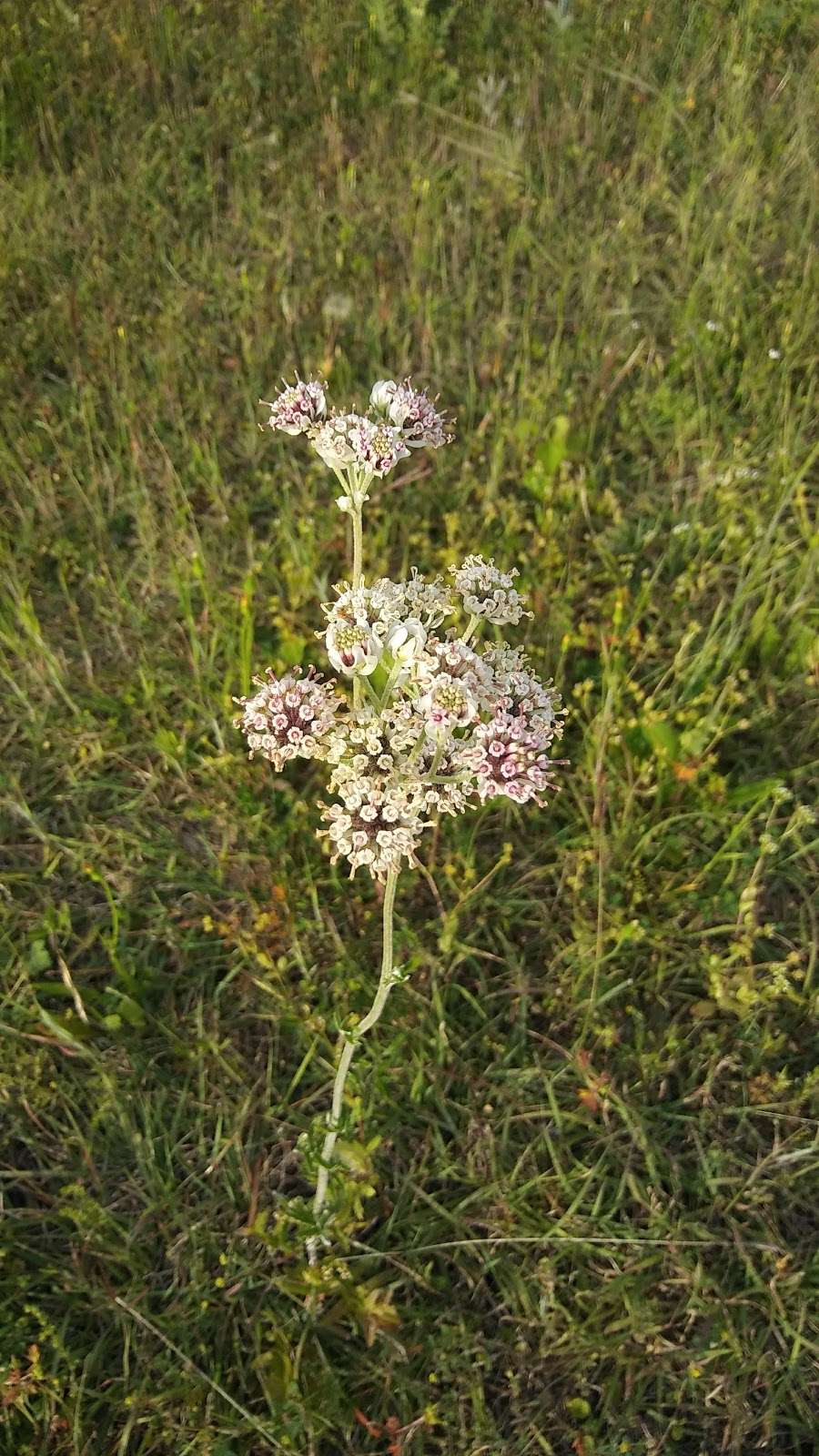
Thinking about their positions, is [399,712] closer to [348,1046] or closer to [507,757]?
[507,757]

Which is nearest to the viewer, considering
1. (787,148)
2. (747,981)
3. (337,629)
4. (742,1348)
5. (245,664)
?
(337,629)

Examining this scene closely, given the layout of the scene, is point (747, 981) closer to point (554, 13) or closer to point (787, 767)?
point (787, 767)

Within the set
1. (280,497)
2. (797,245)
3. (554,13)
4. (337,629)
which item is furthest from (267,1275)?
(554,13)

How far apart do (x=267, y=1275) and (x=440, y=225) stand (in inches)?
150

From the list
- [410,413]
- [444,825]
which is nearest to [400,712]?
A: [410,413]

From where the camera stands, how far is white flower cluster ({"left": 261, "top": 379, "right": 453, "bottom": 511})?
1641 mm

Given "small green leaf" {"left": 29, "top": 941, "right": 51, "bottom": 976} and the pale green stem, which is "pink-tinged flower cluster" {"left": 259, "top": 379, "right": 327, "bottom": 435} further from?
"small green leaf" {"left": 29, "top": 941, "right": 51, "bottom": 976}

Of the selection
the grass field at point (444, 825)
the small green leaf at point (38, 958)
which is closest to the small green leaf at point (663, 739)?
the grass field at point (444, 825)

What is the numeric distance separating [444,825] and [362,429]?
1.44 metres

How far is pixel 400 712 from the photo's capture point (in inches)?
59.5

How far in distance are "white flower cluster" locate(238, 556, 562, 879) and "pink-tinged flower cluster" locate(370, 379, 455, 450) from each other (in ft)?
1.05

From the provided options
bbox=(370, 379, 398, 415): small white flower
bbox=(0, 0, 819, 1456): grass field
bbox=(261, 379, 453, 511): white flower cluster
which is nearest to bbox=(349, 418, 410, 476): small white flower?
bbox=(261, 379, 453, 511): white flower cluster

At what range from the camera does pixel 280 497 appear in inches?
138

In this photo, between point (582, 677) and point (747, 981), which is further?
point (582, 677)
